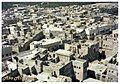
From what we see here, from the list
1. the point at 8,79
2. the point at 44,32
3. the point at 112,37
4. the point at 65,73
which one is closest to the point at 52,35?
the point at 44,32

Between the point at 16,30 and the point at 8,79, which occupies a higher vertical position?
the point at 16,30

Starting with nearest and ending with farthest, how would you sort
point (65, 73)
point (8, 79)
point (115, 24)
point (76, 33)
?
point (8, 79) < point (65, 73) < point (76, 33) < point (115, 24)

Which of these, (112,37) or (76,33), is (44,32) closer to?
(76,33)

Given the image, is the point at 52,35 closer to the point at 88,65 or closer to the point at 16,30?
the point at 16,30

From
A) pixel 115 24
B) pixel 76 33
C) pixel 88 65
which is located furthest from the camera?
pixel 115 24

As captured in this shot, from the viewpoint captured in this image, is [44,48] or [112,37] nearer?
[44,48]

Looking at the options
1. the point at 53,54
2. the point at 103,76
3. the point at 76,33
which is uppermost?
the point at 76,33

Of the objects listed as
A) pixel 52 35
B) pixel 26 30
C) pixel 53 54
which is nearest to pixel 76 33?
pixel 52 35

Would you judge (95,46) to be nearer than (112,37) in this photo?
Yes

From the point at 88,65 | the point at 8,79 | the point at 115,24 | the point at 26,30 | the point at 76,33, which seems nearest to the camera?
the point at 8,79
